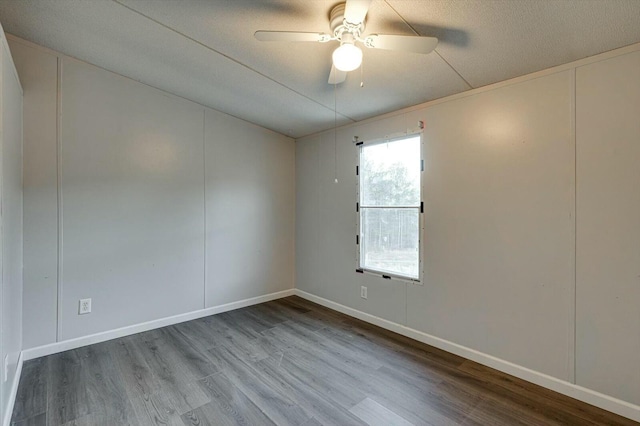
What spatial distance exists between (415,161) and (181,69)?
93.6 inches

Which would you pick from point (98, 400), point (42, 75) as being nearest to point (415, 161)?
point (98, 400)

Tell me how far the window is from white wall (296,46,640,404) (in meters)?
0.14

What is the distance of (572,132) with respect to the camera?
202 cm

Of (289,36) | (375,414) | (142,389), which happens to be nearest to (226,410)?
(142,389)

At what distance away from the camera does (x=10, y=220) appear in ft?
6.50

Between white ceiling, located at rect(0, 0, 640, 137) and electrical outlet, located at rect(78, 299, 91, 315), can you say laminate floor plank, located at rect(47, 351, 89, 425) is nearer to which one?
electrical outlet, located at rect(78, 299, 91, 315)

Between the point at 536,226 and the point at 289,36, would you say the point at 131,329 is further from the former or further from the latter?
the point at 536,226

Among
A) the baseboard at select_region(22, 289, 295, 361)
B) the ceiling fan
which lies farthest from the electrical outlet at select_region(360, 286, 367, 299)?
the ceiling fan

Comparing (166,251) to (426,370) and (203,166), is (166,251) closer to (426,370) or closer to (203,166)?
(203,166)

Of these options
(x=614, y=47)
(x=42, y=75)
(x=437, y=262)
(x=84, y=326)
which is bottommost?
(x=84, y=326)

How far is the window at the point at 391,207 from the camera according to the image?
293 centimetres

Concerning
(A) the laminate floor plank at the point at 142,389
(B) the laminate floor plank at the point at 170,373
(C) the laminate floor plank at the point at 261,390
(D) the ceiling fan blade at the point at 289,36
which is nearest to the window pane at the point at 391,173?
(D) the ceiling fan blade at the point at 289,36

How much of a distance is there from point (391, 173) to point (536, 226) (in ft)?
4.53

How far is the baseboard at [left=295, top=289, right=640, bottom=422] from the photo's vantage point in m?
1.86
